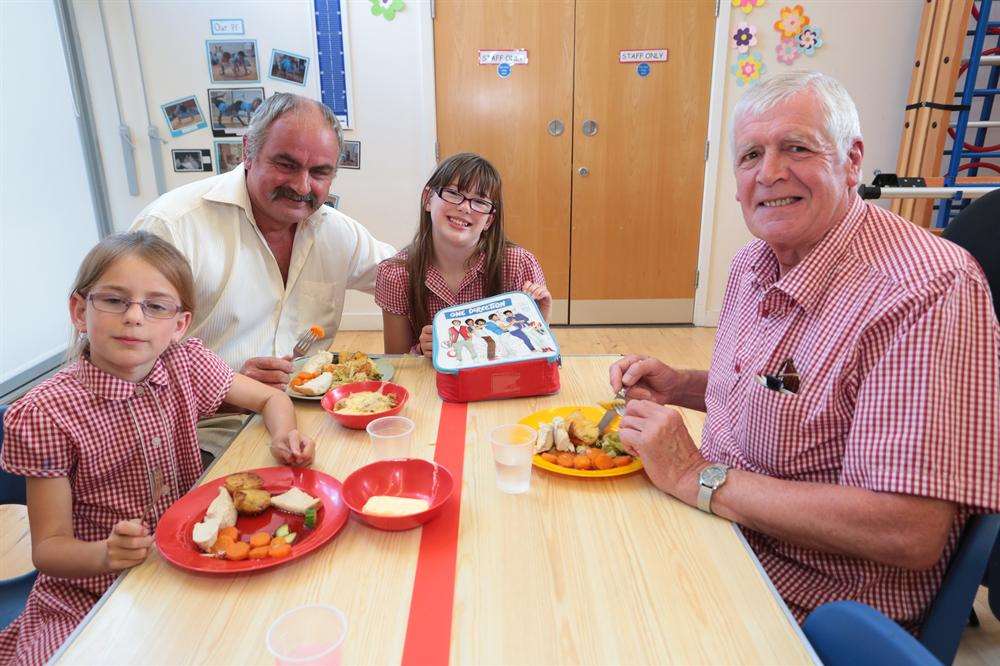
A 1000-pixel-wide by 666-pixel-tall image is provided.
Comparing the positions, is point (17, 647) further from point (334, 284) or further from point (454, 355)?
point (334, 284)

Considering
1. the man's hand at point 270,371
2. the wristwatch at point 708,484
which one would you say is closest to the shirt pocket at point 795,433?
the wristwatch at point 708,484

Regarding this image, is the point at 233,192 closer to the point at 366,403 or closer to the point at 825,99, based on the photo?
the point at 366,403

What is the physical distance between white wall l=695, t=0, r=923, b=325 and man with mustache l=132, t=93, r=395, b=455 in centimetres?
322

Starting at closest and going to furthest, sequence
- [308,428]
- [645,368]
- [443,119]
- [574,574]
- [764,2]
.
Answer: [574,574]
[308,428]
[645,368]
[764,2]
[443,119]

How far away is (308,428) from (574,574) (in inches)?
29.9

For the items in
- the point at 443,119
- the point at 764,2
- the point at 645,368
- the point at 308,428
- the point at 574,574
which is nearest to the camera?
the point at 574,574

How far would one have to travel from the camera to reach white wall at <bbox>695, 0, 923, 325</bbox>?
409 cm

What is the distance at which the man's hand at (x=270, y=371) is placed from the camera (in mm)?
1608

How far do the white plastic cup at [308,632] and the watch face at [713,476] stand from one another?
2.07ft

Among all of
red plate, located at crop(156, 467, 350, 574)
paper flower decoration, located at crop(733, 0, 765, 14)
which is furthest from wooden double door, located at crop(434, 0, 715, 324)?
red plate, located at crop(156, 467, 350, 574)

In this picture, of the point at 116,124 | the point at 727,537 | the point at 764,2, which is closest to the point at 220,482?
the point at 727,537

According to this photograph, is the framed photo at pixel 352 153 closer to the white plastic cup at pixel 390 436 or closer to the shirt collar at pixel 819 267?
the white plastic cup at pixel 390 436

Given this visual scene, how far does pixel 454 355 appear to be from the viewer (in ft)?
4.99

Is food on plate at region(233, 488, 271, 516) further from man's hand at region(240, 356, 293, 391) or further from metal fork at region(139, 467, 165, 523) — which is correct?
man's hand at region(240, 356, 293, 391)
